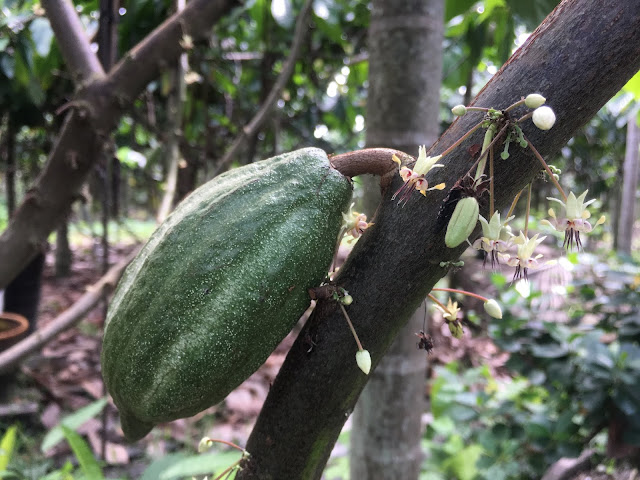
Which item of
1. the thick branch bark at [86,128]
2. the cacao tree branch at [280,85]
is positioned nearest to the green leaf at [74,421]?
the thick branch bark at [86,128]

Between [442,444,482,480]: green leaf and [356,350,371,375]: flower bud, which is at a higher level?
[356,350,371,375]: flower bud

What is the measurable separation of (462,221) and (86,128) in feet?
4.05

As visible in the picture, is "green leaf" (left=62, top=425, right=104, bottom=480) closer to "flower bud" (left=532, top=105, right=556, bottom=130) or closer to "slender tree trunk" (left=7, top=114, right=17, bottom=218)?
"flower bud" (left=532, top=105, right=556, bottom=130)

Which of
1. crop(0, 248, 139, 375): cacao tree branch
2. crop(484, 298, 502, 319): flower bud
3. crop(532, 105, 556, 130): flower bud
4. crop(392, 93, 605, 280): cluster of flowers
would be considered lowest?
crop(0, 248, 139, 375): cacao tree branch

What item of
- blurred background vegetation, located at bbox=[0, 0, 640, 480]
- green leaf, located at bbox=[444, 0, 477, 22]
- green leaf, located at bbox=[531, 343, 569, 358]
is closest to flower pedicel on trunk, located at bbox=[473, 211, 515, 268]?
blurred background vegetation, located at bbox=[0, 0, 640, 480]

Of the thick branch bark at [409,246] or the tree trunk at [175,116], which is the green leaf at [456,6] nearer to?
the tree trunk at [175,116]

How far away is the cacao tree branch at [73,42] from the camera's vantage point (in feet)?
4.28

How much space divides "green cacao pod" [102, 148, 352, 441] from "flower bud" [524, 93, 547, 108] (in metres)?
0.24

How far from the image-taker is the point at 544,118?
0.40m

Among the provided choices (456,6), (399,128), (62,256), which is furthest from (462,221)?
(62,256)

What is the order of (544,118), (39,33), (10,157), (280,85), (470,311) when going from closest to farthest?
(544,118)
(280,85)
(39,33)
(470,311)
(10,157)

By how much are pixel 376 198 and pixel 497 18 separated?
1110 mm

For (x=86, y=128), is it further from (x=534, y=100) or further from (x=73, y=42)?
A: (x=534, y=100)

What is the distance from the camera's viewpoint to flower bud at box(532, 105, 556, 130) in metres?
0.40
